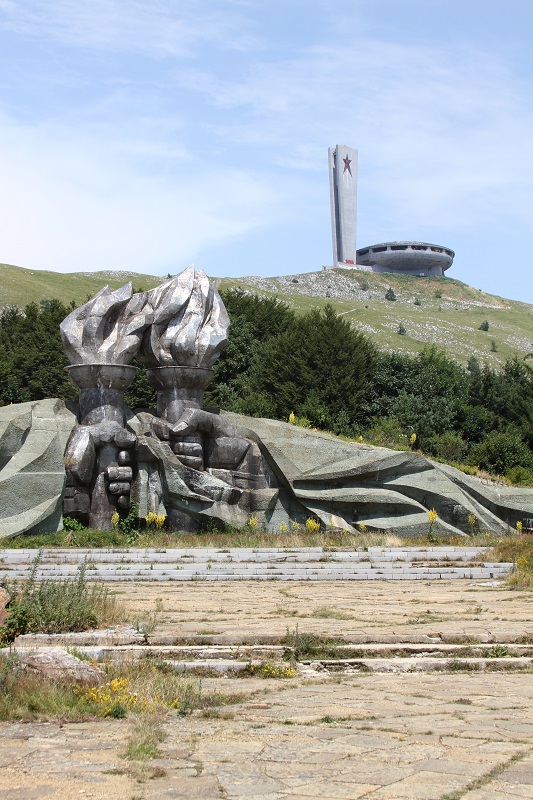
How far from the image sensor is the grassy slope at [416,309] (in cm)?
6938

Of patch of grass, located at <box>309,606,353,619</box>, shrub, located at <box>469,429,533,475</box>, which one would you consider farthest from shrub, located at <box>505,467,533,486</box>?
patch of grass, located at <box>309,606,353,619</box>

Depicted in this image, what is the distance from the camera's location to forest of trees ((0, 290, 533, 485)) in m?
28.4

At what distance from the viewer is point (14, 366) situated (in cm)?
3816

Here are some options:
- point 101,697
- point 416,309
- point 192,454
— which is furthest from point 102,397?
point 416,309

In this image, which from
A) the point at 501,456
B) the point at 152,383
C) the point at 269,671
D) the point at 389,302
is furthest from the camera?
the point at 389,302

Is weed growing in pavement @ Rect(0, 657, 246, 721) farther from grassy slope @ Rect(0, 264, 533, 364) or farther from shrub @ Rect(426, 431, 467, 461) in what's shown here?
grassy slope @ Rect(0, 264, 533, 364)

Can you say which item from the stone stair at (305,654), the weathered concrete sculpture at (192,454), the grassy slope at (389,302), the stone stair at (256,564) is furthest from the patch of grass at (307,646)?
the grassy slope at (389,302)

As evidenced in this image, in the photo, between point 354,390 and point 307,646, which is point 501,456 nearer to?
point 354,390

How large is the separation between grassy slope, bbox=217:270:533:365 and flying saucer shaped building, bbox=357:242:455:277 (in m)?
3.26

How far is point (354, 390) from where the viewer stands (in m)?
31.9

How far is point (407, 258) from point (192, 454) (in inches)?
3330

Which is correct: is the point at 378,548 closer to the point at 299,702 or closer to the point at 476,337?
the point at 299,702

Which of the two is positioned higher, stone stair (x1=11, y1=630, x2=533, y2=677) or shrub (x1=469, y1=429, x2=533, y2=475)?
shrub (x1=469, y1=429, x2=533, y2=475)

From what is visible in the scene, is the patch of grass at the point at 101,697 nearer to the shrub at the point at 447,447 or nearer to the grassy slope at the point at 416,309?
the shrub at the point at 447,447
